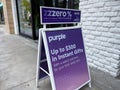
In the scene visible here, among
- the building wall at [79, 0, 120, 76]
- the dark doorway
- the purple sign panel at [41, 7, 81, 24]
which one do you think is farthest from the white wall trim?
the purple sign panel at [41, 7, 81, 24]

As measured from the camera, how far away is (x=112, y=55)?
7.92 feet

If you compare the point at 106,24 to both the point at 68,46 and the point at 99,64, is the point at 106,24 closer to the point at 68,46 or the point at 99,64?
the point at 99,64

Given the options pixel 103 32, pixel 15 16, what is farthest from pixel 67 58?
pixel 15 16

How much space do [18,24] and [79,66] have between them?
5563mm

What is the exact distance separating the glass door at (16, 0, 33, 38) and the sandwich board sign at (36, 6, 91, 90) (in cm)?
381

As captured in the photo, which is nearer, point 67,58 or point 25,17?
point 67,58

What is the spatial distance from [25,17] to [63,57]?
4.71 metres

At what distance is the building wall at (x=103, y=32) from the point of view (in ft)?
7.52

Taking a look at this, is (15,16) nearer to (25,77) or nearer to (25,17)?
(25,17)

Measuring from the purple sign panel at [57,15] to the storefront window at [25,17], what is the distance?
380 cm

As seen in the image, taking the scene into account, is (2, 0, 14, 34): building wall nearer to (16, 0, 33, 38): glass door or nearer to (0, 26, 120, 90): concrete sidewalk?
(16, 0, 33, 38): glass door

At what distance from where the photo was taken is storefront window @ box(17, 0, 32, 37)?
5.52 meters

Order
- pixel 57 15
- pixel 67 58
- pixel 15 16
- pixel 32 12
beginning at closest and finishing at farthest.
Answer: pixel 57 15, pixel 67 58, pixel 32 12, pixel 15 16

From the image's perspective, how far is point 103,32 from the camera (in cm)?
249
